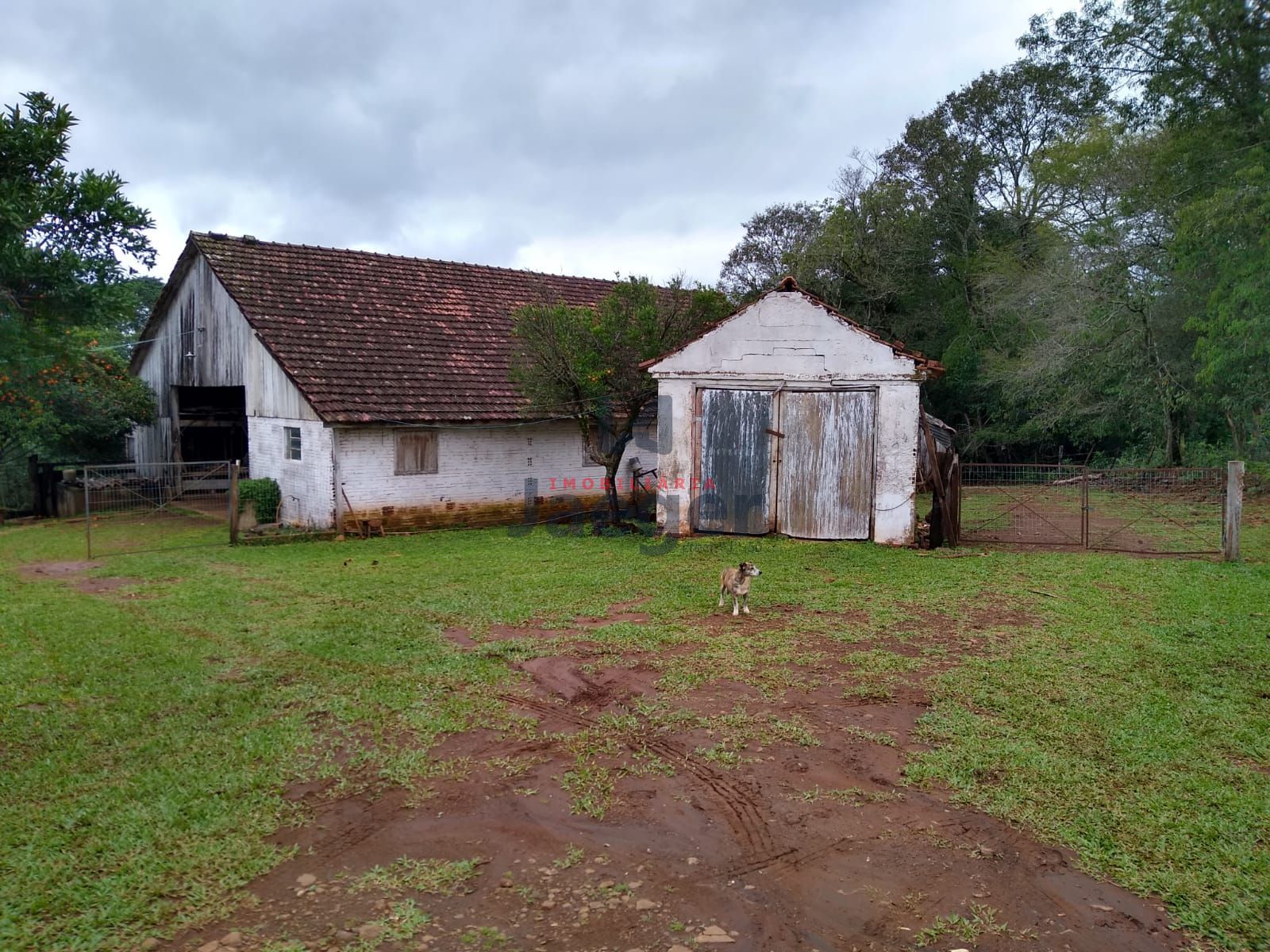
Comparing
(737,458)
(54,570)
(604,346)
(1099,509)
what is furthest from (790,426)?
(54,570)

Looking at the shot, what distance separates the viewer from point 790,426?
14.1 metres

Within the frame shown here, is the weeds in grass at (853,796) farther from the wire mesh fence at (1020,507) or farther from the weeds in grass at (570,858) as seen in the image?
the wire mesh fence at (1020,507)

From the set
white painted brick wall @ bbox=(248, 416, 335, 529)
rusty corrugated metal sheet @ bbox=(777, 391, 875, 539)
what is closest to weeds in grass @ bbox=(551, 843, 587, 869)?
rusty corrugated metal sheet @ bbox=(777, 391, 875, 539)

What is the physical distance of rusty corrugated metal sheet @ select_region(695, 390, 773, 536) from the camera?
1429cm

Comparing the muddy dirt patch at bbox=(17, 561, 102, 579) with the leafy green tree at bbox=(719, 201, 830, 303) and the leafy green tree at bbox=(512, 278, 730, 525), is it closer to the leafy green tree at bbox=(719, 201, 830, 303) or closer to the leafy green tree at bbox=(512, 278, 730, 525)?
the leafy green tree at bbox=(512, 278, 730, 525)

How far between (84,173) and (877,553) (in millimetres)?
10934

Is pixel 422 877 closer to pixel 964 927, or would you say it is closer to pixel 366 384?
pixel 964 927

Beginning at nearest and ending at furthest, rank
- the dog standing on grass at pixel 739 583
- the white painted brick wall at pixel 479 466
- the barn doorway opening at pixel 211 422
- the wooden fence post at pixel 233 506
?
the dog standing on grass at pixel 739 583 < the wooden fence post at pixel 233 506 < the white painted brick wall at pixel 479 466 < the barn doorway opening at pixel 211 422

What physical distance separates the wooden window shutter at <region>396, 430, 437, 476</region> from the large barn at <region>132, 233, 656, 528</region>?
0.08ft

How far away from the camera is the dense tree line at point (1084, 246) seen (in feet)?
55.6

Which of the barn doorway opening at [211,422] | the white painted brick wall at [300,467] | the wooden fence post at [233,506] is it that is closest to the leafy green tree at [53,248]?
the wooden fence post at [233,506]

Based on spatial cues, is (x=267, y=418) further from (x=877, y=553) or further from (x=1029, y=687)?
(x=1029, y=687)

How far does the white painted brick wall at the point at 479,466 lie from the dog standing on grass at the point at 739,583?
8614 mm

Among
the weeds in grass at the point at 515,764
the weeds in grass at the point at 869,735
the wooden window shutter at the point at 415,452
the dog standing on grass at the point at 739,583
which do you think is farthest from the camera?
the wooden window shutter at the point at 415,452
